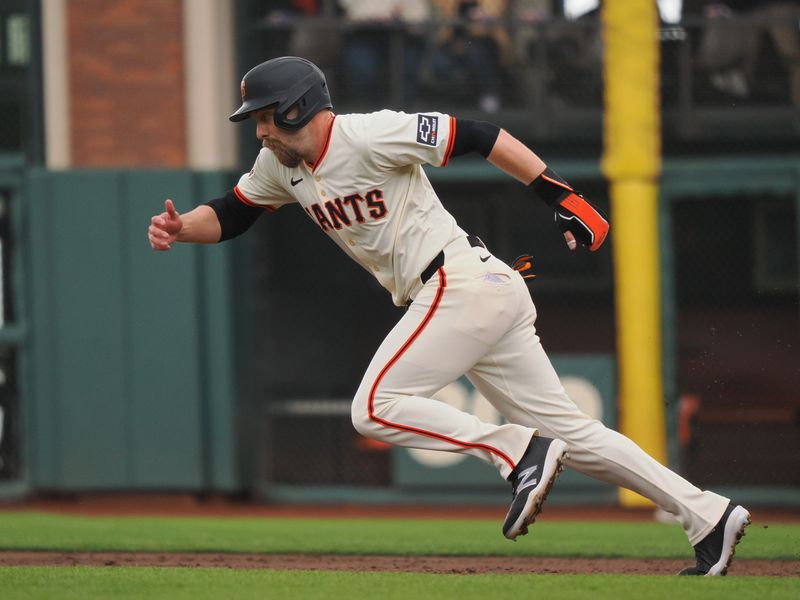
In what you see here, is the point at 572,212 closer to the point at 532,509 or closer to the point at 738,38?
the point at 532,509

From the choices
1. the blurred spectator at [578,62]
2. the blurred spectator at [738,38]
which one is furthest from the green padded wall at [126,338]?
the blurred spectator at [738,38]

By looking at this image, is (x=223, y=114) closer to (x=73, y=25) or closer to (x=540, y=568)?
(x=73, y=25)

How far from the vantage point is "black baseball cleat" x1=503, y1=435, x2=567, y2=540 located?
15.3 ft

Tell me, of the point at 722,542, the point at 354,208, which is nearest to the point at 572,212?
the point at 354,208

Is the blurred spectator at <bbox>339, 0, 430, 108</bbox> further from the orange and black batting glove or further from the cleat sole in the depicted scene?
the cleat sole

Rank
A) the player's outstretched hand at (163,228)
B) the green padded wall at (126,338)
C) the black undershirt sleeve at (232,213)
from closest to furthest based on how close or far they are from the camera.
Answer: the player's outstretched hand at (163,228)
the black undershirt sleeve at (232,213)
the green padded wall at (126,338)

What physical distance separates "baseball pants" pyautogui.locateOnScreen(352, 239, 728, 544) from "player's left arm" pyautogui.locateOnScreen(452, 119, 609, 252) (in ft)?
0.97

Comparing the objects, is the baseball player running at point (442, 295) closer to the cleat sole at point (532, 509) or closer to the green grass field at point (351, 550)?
the cleat sole at point (532, 509)

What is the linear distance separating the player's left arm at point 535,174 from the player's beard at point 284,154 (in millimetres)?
587

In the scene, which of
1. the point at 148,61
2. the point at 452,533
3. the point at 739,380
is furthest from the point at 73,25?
the point at 739,380

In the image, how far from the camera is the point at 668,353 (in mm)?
9062

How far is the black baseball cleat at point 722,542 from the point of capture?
492 centimetres

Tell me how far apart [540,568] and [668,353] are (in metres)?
Answer: 3.66

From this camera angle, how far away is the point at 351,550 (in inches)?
251
